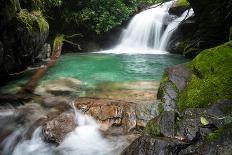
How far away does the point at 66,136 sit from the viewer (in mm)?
5383

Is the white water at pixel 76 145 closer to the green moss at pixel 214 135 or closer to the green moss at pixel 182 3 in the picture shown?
the green moss at pixel 214 135

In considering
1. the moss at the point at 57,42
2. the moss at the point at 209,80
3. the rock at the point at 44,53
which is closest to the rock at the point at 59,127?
the moss at the point at 209,80

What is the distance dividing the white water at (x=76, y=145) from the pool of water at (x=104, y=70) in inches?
110

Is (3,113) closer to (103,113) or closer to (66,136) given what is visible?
(66,136)

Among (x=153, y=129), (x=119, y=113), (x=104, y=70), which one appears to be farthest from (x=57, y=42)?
(x=153, y=129)

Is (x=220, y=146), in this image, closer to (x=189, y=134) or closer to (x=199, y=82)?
(x=189, y=134)

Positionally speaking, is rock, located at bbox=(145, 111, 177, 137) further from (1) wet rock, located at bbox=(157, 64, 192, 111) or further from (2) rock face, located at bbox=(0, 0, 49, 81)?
(2) rock face, located at bbox=(0, 0, 49, 81)

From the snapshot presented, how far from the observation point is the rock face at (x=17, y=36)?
7.16 meters

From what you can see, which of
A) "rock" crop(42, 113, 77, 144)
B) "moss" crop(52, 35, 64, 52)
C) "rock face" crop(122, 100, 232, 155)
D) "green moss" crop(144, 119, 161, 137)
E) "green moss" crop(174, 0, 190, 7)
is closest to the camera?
"rock face" crop(122, 100, 232, 155)

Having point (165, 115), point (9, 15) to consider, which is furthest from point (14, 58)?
point (165, 115)

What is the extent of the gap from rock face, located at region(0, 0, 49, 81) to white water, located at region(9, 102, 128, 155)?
9.96 feet

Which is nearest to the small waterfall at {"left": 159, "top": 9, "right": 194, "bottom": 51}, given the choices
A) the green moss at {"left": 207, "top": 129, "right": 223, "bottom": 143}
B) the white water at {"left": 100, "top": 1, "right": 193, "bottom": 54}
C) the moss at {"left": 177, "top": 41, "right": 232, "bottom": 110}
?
the white water at {"left": 100, "top": 1, "right": 193, "bottom": 54}

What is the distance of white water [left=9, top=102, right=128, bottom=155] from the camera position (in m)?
5.05

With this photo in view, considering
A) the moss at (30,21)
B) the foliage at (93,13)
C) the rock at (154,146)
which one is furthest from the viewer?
the foliage at (93,13)
